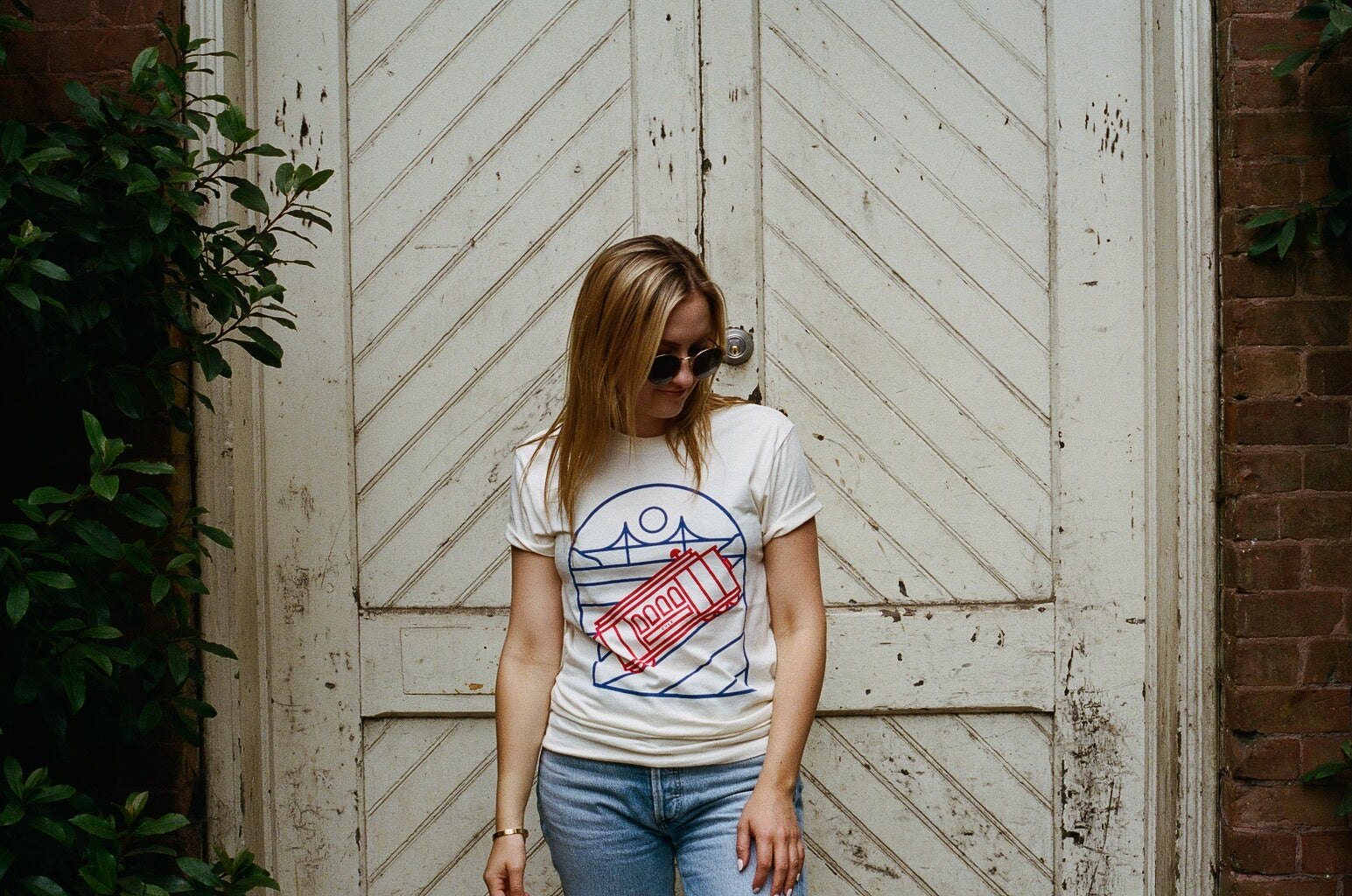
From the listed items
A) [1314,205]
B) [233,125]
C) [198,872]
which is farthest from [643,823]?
[1314,205]

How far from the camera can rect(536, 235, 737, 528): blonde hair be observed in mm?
1722

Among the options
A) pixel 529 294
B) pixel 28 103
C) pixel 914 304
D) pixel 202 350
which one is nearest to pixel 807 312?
pixel 914 304

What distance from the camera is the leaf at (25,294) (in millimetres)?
1861

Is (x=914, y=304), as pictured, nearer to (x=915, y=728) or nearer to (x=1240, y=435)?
(x=1240, y=435)

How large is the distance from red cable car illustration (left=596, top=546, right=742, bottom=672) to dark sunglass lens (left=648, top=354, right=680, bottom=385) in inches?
11.8

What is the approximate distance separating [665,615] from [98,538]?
113 centimetres

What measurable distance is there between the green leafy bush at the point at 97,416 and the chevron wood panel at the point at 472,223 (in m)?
0.32

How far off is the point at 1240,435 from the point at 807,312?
105 cm

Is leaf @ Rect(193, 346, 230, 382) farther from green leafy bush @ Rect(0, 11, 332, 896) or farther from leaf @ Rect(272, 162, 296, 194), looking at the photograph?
leaf @ Rect(272, 162, 296, 194)

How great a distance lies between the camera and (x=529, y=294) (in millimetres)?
2621

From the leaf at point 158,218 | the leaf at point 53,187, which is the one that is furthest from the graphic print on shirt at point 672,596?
the leaf at point 53,187

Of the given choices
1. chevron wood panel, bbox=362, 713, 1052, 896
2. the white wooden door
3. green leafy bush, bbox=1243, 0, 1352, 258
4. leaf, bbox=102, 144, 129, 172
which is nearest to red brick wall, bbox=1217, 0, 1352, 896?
green leafy bush, bbox=1243, 0, 1352, 258

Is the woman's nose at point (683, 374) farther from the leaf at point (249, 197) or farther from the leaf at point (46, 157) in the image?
the leaf at point (46, 157)

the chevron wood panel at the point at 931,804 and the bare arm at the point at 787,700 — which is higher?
the bare arm at the point at 787,700
